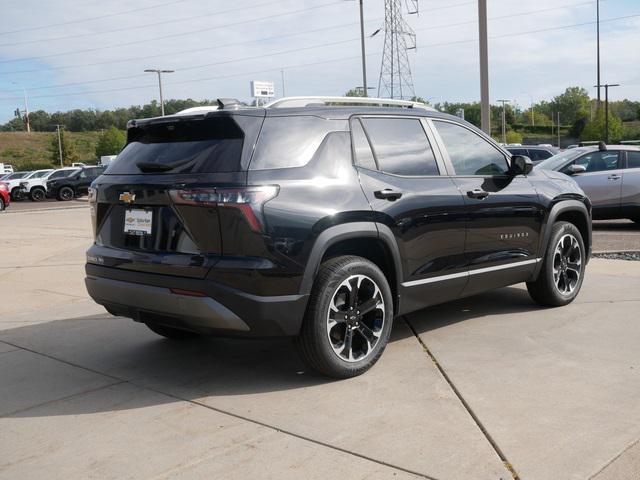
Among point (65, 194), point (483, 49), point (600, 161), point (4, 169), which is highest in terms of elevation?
point (483, 49)

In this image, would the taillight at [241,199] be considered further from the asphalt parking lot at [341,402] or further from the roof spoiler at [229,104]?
the asphalt parking lot at [341,402]

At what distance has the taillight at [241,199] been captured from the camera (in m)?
3.90

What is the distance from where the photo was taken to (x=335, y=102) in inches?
194

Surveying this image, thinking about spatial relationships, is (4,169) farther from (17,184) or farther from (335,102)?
(335,102)

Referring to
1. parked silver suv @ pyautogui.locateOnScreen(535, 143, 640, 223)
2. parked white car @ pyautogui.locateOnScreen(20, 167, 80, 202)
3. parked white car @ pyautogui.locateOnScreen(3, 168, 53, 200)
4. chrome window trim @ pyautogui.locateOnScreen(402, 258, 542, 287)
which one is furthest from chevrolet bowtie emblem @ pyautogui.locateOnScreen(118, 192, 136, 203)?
parked white car @ pyautogui.locateOnScreen(3, 168, 53, 200)

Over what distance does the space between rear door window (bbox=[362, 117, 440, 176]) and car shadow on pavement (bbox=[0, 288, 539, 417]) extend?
1351 mm

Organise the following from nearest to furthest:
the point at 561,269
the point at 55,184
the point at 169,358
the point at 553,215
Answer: the point at 169,358 → the point at 553,215 → the point at 561,269 → the point at 55,184

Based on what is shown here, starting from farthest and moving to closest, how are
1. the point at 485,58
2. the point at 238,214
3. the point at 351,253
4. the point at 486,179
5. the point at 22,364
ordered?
the point at 485,58, the point at 486,179, the point at 22,364, the point at 351,253, the point at 238,214

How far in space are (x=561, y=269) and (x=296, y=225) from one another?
3166mm

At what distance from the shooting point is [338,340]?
4383 millimetres

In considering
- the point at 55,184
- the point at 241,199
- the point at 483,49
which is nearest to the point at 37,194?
the point at 55,184

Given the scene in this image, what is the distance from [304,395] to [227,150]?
1.54 m

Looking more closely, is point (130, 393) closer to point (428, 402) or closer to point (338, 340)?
point (338, 340)

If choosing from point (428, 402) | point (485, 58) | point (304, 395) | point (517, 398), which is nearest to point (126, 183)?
point (304, 395)
